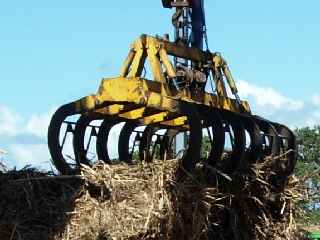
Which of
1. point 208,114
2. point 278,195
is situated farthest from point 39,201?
point 278,195

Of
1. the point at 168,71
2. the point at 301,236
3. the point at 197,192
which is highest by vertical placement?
the point at 168,71

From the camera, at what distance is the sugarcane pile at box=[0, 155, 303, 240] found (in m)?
7.57

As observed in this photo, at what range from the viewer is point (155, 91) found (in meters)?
8.98

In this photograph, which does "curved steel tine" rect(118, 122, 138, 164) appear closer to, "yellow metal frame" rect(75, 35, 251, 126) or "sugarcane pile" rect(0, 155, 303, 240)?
"yellow metal frame" rect(75, 35, 251, 126)

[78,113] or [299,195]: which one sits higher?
[78,113]

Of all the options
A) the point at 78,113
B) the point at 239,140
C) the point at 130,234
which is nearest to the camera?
the point at 130,234

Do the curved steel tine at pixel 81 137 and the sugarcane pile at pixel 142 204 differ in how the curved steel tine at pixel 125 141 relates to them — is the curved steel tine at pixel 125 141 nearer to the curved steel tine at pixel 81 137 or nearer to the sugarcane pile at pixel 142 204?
the curved steel tine at pixel 81 137

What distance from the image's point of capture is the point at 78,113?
9.84 m

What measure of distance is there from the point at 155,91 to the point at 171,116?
48 cm

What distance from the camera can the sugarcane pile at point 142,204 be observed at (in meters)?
7.57

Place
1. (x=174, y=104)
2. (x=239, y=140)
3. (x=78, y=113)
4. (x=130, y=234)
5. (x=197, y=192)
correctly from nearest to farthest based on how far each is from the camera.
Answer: (x=130, y=234) → (x=197, y=192) → (x=174, y=104) → (x=239, y=140) → (x=78, y=113)

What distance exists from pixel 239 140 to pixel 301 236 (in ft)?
5.19

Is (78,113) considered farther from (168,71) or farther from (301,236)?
(301,236)

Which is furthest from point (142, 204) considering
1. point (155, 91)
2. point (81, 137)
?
point (81, 137)
